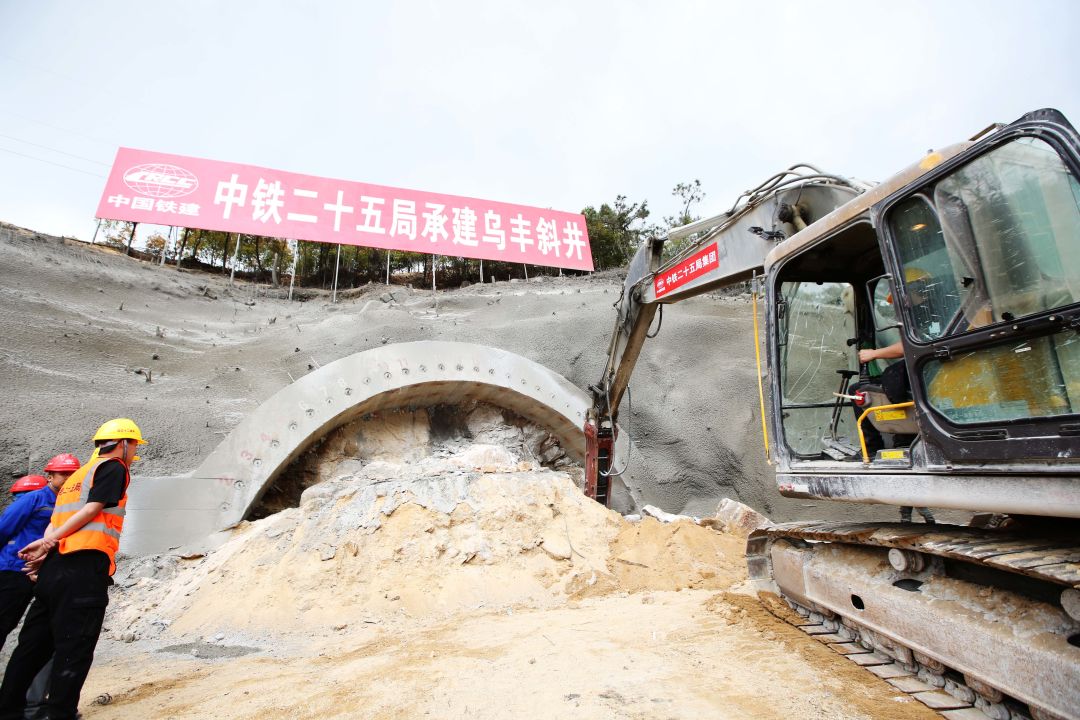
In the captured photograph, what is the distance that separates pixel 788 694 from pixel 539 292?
1482cm

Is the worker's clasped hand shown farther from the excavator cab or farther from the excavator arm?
the excavator arm

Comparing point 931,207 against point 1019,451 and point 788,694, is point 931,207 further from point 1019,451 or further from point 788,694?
point 788,694

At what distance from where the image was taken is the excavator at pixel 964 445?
218cm

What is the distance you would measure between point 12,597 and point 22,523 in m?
0.44

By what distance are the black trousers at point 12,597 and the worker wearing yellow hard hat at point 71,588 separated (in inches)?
20.8

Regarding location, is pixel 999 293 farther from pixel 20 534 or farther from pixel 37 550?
pixel 20 534

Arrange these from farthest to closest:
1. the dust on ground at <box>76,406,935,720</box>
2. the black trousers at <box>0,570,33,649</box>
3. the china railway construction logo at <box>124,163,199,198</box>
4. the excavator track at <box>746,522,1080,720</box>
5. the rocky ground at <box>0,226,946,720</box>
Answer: the china railway construction logo at <box>124,163,199,198</box> < the black trousers at <box>0,570,33,649</box> < the rocky ground at <box>0,226,946,720</box> < the dust on ground at <box>76,406,935,720</box> < the excavator track at <box>746,522,1080,720</box>

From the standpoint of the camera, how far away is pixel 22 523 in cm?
351

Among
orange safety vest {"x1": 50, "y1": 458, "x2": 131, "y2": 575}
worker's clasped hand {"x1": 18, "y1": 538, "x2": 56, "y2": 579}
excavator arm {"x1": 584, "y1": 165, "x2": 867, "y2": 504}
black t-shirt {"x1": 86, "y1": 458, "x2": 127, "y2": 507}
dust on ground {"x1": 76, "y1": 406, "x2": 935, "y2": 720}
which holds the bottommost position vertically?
dust on ground {"x1": 76, "y1": 406, "x2": 935, "y2": 720}

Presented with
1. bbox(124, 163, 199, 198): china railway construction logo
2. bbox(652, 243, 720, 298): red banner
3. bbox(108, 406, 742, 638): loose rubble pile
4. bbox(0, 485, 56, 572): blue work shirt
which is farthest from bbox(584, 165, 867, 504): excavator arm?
bbox(124, 163, 199, 198): china railway construction logo

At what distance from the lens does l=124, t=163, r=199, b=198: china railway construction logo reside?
12.7m

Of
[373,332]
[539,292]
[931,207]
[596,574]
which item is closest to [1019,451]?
[931,207]

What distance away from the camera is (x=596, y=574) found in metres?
5.89

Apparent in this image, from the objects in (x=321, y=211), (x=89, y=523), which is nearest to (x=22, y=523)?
(x=89, y=523)
